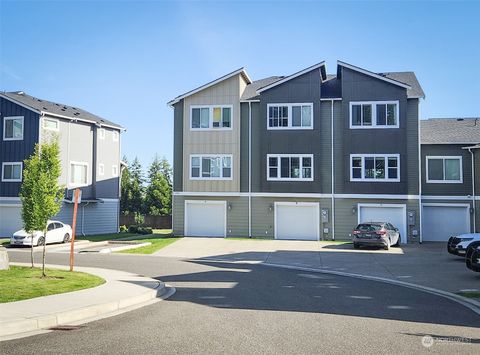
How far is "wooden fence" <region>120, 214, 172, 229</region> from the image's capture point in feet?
168

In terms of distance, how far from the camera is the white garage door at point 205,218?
31828 mm

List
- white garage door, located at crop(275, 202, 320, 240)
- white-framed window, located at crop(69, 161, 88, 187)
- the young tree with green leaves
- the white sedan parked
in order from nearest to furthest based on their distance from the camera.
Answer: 1. the young tree with green leaves
2. the white sedan parked
3. white garage door, located at crop(275, 202, 320, 240)
4. white-framed window, located at crop(69, 161, 88, 187)

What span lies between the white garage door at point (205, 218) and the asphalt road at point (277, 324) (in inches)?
685

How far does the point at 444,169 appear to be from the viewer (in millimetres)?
31266

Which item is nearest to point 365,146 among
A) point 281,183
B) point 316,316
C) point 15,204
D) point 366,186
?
point 366,186

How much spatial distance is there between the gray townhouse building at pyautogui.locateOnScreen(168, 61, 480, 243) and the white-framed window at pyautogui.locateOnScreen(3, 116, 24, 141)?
11563mm

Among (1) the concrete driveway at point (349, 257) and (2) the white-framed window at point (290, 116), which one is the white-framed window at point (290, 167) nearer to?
(2) the white-framed window at point (290, 116)

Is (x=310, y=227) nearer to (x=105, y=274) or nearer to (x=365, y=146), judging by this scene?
(x=365, y=146)

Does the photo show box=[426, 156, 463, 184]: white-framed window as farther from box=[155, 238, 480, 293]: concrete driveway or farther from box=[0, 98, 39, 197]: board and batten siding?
box=[0, 98, 39, 197]: board and batten siding

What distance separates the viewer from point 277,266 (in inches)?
776

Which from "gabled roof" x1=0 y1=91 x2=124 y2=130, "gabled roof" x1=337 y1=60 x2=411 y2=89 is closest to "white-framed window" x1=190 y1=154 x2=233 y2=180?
"gabled roof" x1=337 y1=60 x2=411 y2=89

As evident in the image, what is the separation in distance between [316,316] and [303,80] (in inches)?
917

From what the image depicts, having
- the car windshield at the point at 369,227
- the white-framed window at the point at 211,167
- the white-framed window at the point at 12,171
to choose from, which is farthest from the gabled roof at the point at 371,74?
the white-framed window at the point at 12,171

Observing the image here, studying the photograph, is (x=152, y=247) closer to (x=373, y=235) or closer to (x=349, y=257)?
(x=349, y=257)
